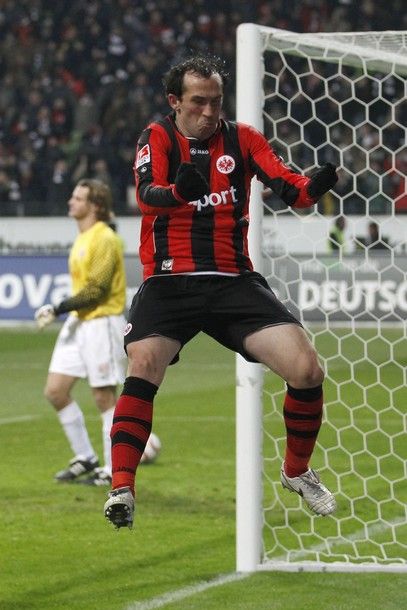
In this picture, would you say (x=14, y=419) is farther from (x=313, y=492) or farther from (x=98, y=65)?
(x=98, y=65)

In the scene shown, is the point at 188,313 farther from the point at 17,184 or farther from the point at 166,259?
the point at 17,184

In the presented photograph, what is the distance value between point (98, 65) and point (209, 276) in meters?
24.7

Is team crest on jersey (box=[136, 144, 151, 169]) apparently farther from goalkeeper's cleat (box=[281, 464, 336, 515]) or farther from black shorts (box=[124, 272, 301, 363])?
goalkeeper's cleat (box=[281, 464, 336, 515])

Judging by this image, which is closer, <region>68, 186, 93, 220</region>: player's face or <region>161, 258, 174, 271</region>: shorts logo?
<region>161, 258, 174, 271</region>: shorts logo

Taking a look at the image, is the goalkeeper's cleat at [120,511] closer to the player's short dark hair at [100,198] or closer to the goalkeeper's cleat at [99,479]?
the goalkeeper's cleat at [99,479]

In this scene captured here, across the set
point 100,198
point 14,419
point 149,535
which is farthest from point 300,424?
point 14,419

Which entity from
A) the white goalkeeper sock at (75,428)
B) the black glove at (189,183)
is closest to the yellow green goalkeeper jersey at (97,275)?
the white goalkeeper sock at (75,428)

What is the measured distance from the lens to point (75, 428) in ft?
29.1

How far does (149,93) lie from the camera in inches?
1105

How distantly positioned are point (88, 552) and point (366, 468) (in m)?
3.15

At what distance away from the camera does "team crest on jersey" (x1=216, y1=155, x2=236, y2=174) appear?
5.11 metres

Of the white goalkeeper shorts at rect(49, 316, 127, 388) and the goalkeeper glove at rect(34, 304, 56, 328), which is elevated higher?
the goalkeeper glove at rect(34, 304, 56, 328)

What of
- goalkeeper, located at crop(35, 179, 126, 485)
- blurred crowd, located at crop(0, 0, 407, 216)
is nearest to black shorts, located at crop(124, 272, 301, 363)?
goalkeeper, located at crop(35, 179, 126, 485)

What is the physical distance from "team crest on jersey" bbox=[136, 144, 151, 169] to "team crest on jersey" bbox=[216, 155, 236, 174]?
285 millimetres
